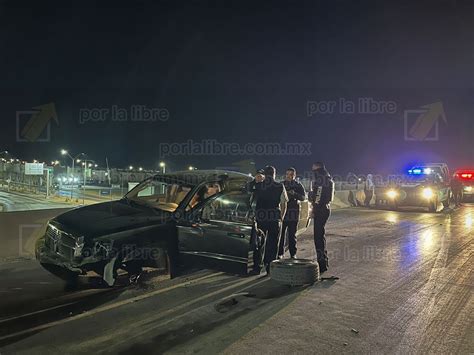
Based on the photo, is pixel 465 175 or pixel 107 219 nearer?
pixel 107 219

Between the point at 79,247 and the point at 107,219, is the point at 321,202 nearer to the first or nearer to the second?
the point at 107,219

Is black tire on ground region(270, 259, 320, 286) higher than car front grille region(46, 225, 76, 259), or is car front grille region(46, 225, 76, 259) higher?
car front grille region(46, 225, 76, 259)

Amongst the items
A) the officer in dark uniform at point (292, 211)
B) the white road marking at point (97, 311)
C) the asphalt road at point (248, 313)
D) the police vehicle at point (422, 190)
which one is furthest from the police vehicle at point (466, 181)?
the white road marking at point (97, 311)

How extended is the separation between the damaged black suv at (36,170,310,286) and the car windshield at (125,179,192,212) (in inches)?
0.9

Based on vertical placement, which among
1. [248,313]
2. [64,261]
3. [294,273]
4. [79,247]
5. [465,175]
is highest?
[465,175]

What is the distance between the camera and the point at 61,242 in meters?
5.77

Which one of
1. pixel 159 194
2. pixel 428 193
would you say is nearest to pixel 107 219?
pixel 159 194

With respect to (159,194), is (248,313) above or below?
below

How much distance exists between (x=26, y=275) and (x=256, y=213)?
12.6 ft

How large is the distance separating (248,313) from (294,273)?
1410 millimetres

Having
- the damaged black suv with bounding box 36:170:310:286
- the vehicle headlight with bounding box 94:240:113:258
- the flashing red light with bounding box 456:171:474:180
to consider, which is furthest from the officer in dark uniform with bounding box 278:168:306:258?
the flashing red light with bounding box 456:171:474:180

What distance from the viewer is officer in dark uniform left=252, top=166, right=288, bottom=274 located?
6977 mm

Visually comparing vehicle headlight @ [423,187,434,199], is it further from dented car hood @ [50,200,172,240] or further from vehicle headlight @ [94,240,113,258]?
vehicle headlight @ [94,240,113,258]

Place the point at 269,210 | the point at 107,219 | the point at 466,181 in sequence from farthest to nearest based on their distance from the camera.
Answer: the point at 466,181 < the point at 269,210 < the point at 107,219
